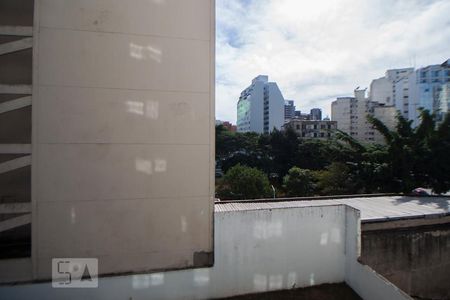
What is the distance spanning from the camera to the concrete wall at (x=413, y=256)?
6.50m

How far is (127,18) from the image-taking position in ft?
16.7

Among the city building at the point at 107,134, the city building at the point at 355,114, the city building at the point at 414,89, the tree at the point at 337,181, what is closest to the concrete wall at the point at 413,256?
the city building at the point at 107,134

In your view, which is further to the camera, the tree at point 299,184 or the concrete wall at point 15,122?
the tree at point 299,184

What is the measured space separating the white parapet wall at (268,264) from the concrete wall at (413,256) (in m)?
0.79

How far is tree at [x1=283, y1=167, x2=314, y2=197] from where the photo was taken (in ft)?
72.3

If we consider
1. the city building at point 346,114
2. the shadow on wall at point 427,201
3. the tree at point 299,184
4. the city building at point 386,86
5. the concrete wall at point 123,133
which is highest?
the city building at point 386,86

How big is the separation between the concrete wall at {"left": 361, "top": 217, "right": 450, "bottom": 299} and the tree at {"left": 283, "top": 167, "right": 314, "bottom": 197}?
14.8 m

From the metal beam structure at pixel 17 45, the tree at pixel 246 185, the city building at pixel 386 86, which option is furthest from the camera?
the city building at pixel 386 86

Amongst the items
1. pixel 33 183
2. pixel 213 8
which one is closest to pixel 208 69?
pixel 213 8

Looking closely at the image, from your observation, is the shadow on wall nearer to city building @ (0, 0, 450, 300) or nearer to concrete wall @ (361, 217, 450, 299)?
concrete wall @ (361, 217, 450, 299)

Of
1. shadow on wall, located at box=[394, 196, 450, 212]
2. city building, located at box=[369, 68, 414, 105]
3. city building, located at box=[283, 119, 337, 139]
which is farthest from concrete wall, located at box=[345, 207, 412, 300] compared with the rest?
city building, located at box=[369, 68, 414, 105]

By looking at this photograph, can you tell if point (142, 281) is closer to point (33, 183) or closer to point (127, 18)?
point (33, 183)

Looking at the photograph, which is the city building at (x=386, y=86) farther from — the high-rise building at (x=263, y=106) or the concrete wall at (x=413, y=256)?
the concrete wall at (x=413, y=256)

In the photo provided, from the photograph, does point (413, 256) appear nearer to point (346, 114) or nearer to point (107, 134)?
point (107, 134)
